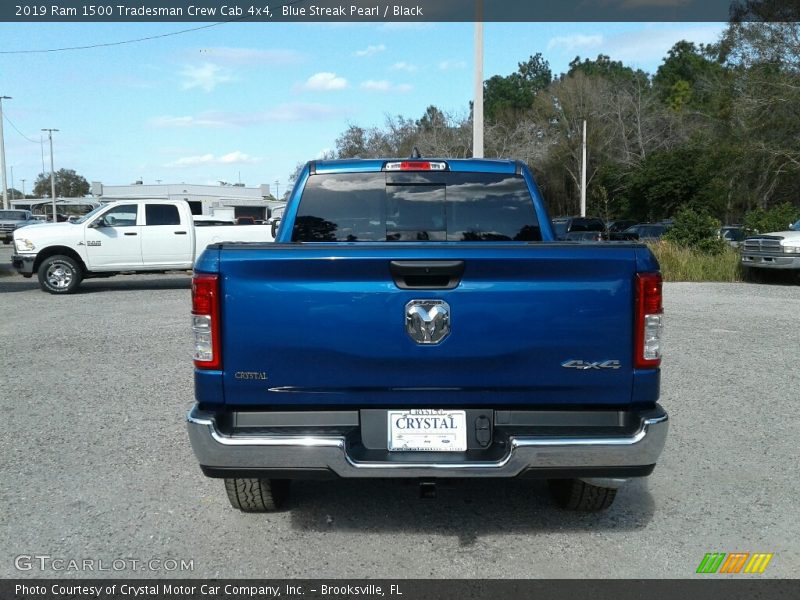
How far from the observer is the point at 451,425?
140 inches

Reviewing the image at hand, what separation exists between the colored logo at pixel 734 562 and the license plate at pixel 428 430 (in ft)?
4.52

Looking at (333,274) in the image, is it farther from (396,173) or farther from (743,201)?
(743,201)

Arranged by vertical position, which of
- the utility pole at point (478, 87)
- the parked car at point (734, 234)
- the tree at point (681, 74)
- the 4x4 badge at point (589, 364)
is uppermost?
the tree at point (681, 74)

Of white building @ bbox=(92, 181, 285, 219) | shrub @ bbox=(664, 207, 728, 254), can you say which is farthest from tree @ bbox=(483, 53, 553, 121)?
shrub @ bbox=(664, 207, 728, 254)

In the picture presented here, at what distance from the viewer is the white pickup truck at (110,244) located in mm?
16500

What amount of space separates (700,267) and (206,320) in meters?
18.1

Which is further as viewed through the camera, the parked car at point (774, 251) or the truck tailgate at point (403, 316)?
the parked car at point (774, 251)

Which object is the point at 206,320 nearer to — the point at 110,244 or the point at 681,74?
the point at 110,244

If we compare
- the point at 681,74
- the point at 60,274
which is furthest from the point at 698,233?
the point at 681,74

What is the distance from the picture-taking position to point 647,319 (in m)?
3.51

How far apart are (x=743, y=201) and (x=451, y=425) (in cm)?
4315

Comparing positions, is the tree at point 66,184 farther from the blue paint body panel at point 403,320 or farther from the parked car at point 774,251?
the blue paint body panel at point 403,320

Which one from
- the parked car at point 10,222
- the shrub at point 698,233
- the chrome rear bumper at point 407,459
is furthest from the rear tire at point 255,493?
the parked car at point 10,222

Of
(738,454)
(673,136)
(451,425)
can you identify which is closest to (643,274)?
(451,425)
